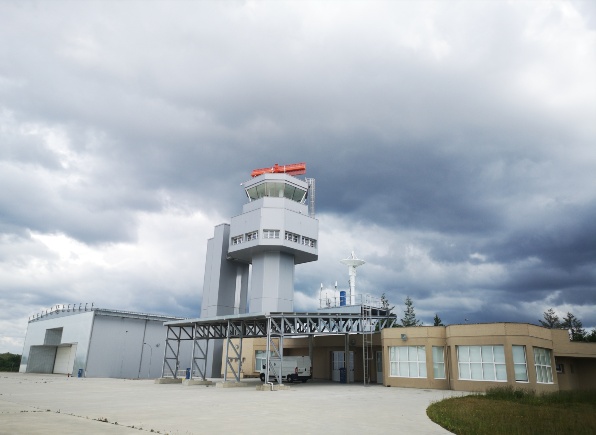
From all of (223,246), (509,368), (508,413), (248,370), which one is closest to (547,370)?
(509,368)

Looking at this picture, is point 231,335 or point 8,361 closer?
point 231,335

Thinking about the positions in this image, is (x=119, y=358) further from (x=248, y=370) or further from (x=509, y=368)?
(x=509, y=368)

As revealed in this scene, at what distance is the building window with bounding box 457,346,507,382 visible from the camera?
99.0 feet

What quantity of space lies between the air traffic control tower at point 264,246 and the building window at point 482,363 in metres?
23.6

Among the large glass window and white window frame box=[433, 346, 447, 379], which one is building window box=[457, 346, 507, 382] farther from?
the large glass window

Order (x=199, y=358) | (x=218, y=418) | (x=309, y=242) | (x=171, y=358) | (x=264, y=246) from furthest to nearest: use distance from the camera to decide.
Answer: (x=309, y=242) < (x=264, y=246) < (x=171, y=358) < (x=199, y=358) < (x=218, y=418)

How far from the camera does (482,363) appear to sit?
3095 cm

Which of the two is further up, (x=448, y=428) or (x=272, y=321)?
(x=272, y=321)

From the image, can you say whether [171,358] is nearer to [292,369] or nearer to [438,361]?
[292,369]

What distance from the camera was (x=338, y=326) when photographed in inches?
1518

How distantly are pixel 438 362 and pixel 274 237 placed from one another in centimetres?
2389

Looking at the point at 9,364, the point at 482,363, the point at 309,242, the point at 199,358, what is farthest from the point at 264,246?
the point at 9,364

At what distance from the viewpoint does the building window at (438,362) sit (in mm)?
33188

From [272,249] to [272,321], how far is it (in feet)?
53.6
